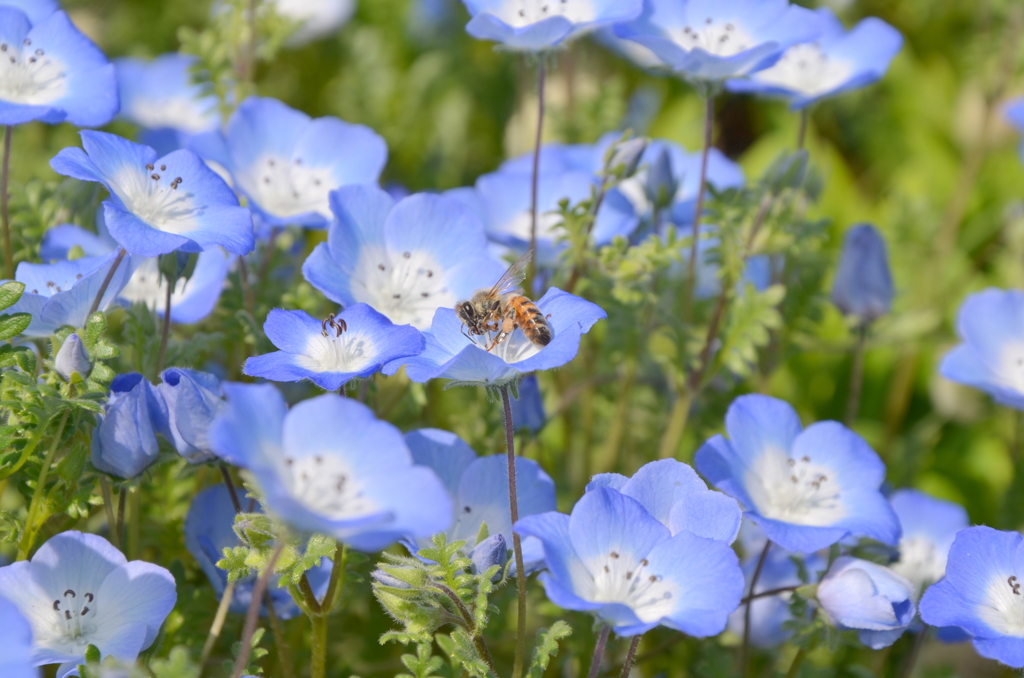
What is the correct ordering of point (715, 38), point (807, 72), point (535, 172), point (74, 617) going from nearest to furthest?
point (74, 617), point (535, 172), point (715, 38), point (807, 72)

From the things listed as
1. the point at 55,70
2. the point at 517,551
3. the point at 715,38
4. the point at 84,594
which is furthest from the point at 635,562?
the point at 55,70

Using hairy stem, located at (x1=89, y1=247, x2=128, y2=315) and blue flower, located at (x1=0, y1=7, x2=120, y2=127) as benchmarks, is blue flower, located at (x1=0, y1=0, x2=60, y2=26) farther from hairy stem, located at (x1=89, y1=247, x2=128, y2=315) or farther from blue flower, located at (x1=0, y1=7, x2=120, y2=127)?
hairy stem, located at (x1=89, y1=247, x2=128, y2=315)

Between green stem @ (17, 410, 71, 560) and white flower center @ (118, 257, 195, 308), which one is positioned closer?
green stem @ (17, 410, 71, 560)

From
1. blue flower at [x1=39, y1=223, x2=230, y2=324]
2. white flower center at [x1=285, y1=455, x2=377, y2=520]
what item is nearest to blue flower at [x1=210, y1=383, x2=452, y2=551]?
white flower center at [x1=285, y1=455, x2=377, y2=520]

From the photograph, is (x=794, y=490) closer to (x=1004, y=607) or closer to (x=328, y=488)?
(x=1004, y=607)

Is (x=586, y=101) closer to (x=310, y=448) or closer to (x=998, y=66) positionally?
(x=998, y=66)

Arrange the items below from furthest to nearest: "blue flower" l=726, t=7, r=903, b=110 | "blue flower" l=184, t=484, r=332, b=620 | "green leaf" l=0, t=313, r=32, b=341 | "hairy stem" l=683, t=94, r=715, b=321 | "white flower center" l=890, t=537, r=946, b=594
A: "blue flower" l=726, t=7, r=903, b=110 → "white flower center" l=890, t=537, r=946, b=594 → "hairy stem" l=683, t=94, r=715, b=321 → "blue flower" l=184, t=484, r=332, b=620 → "green leaf" l=0, t=313, r=32, b=341
